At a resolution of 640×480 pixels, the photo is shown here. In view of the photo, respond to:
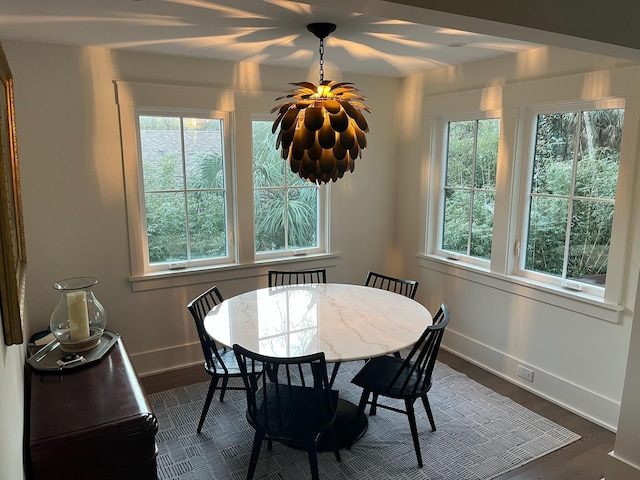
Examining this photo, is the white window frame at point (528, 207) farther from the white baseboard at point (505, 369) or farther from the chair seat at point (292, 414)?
the chair seat at point (292, 414)

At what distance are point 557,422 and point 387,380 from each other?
49.7 inches

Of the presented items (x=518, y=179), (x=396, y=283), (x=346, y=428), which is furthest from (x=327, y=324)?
(x=518, y=179)

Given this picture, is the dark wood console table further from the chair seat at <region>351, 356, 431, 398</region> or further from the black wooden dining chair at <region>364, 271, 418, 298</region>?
the black wooden dining chair at <region>364, 271, 418, 298</region>

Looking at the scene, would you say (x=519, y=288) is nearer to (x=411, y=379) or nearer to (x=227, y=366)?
(x=411, y=379)

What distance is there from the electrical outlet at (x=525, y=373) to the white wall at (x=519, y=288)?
0.14 feet

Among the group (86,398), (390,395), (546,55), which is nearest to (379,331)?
(390,395)

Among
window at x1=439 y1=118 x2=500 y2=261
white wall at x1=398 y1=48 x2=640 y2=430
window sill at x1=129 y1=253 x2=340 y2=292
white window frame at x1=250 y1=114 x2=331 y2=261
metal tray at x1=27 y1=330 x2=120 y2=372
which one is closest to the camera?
metal tray at x1=27 y1=330 x2=120 y2=372

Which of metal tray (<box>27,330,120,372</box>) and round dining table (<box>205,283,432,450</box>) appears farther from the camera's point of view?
round dining table (<box>205,283,432,450</box>)

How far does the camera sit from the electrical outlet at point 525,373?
11.1 ft

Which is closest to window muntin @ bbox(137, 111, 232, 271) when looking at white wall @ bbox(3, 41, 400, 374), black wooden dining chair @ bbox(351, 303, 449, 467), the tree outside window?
the tree outside window

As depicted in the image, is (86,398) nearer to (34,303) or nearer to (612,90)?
(34,303)

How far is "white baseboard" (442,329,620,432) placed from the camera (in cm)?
293

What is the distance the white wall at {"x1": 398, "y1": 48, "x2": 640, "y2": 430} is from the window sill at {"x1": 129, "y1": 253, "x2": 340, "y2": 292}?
976 mm

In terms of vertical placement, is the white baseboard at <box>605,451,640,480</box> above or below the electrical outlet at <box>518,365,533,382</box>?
below
